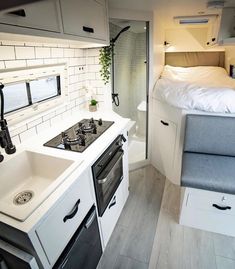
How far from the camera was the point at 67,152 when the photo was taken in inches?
44.1

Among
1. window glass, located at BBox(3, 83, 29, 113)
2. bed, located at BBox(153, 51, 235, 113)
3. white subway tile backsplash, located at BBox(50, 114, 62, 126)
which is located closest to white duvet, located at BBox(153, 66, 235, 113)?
bed, located at BBox(153, 51, 235, 113)

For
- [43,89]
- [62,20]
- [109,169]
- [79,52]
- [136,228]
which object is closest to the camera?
[62,20]

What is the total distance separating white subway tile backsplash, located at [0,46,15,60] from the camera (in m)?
1.02

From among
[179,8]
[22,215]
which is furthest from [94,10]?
[22,215]

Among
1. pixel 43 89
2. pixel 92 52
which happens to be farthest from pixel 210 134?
pixel 43 89

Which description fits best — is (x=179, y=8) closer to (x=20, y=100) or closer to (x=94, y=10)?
(x=94, y=10)

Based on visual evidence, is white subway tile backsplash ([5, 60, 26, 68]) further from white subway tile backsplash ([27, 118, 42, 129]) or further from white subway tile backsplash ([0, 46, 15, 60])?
white subway tile backsplash ([27, 118, 42, 129])

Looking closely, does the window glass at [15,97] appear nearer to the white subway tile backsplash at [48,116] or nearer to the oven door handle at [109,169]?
the white subway tile backsplash at [48,116]

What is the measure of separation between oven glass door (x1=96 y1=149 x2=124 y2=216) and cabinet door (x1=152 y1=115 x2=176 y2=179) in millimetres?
755

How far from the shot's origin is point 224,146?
64.0 inches

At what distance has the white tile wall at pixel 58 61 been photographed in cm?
110

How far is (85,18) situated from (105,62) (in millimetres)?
580

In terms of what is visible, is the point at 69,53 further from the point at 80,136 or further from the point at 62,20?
the point at 80,136

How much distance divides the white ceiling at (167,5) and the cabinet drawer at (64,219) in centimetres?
143
